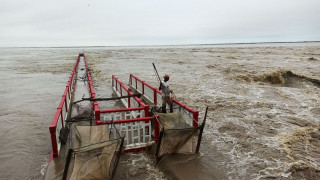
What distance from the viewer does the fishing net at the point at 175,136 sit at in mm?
5070

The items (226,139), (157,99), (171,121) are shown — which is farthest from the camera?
(157,99)

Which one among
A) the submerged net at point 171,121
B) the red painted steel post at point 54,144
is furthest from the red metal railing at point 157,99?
the red painted steel post at point 54,144

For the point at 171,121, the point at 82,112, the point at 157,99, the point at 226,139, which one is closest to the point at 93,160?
the point at 171,121

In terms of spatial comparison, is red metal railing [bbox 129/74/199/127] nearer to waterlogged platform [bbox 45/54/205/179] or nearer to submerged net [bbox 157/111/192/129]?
waterlogged platform [bbox 45/54/205/179]

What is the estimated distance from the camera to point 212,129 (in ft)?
27.0

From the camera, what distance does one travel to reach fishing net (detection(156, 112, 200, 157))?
16.6 ft

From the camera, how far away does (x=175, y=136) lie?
5.15 m

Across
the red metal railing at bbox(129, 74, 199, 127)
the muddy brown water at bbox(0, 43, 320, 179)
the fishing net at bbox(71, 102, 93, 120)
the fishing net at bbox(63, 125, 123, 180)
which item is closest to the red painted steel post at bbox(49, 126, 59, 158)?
the muddy brown water at bbox(0, 43, 320, 179)

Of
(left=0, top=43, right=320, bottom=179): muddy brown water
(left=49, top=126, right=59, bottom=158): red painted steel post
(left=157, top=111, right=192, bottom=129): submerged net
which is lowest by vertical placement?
(left=0, top=43, right=320, bottom=179): muddy brown water

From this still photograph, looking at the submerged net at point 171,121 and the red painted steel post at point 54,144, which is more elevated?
the submerged net at point 171,121

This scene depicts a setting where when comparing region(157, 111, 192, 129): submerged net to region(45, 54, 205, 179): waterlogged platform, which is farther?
region(157, 111, 192, 129): submerged net

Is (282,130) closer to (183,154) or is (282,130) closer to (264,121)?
(264,121)

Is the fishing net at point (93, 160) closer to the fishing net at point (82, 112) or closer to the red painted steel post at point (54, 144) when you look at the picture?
the red painted steel post at point (54, 144)

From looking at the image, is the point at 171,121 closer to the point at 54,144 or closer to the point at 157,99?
the point at 54,144
